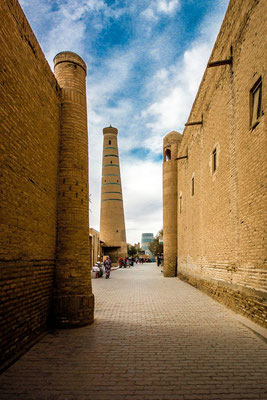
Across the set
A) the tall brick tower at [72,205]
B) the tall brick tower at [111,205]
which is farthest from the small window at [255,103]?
the tall brick tower at [111,205]

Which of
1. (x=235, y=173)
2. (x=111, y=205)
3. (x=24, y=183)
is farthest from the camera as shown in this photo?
(x=111, y=205)

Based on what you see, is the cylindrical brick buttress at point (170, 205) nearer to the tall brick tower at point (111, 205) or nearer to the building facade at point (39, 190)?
the building facade at point (39, 190)

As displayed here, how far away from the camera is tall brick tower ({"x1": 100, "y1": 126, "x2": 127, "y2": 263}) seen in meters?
35.2

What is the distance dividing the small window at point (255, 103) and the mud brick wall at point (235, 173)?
0.14 m

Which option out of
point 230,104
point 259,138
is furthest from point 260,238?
point 230,104

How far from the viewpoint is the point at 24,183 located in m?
4.73

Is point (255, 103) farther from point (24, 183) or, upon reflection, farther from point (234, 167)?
point (24, 183)

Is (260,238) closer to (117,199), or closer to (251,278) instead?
(251,278)

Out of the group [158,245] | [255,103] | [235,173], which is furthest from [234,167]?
[158,245]

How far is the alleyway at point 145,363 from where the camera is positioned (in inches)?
127

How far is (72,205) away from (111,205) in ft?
94.7

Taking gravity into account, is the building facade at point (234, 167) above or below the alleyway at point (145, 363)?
above

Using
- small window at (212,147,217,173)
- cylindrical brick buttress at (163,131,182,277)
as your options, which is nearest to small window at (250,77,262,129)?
small window at (212,147,217,173)

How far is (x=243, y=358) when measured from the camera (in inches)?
166
